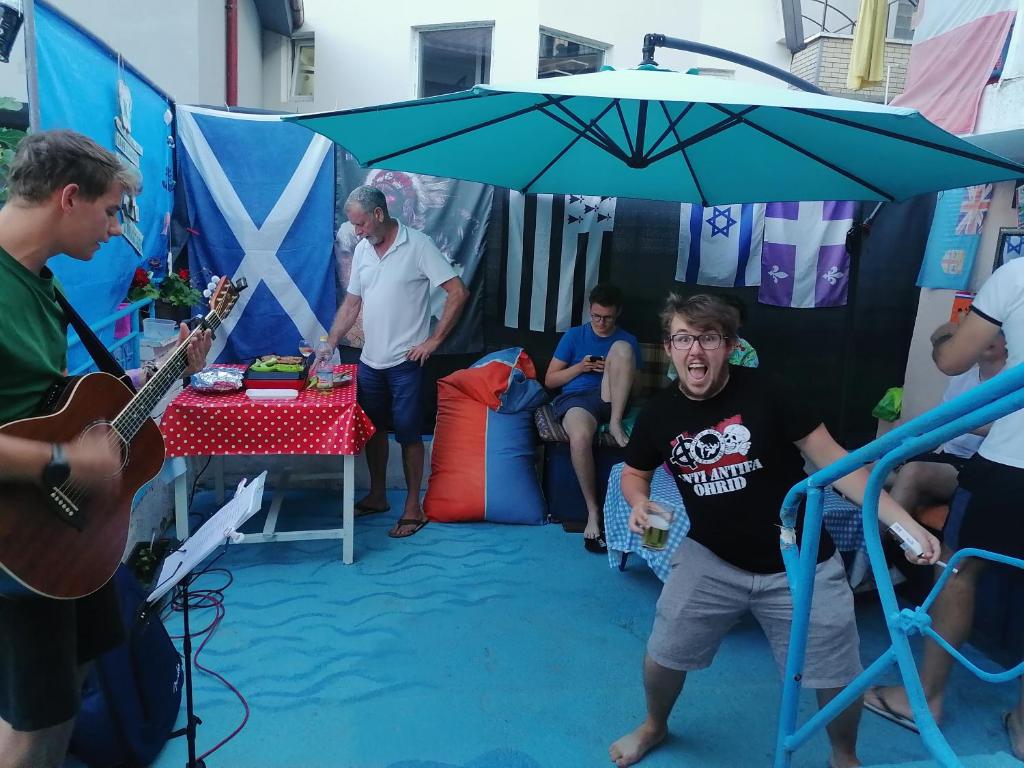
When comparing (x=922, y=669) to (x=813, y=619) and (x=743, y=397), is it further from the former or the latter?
(x=743, y=397)

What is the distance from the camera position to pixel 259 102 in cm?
863

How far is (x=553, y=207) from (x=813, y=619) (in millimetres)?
3532

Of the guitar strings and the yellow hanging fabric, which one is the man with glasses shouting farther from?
the yellow hanging fabric

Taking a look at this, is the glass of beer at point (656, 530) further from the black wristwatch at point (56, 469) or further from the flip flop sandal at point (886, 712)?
the black wristwatch at point (56, 469)

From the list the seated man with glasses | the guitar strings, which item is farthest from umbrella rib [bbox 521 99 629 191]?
the guitar strings

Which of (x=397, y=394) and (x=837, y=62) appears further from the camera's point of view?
(x=837, y=62)

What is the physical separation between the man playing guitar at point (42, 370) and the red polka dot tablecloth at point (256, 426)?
176 centimetres

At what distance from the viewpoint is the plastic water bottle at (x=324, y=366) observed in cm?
391

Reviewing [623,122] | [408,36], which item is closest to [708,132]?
[623,122]

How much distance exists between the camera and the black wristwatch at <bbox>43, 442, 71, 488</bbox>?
1.48m

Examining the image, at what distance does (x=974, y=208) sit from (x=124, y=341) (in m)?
4.96

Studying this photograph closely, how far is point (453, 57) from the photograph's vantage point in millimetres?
9195

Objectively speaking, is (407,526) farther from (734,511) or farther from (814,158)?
(814,158)

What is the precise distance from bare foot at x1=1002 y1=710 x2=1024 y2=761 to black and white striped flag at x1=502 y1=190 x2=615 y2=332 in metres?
3.33
